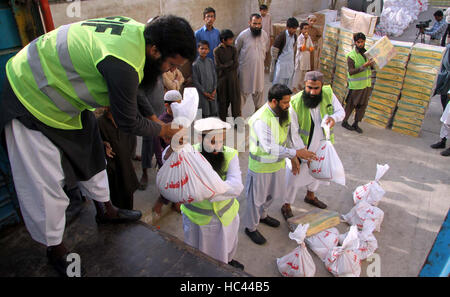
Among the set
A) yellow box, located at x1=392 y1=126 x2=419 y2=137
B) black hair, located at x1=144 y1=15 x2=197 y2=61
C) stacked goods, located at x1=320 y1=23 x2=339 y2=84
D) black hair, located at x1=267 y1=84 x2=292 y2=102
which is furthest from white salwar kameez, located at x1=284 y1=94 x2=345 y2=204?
stacked goods, located at x1=320 y1=23 x2=339 y2=84

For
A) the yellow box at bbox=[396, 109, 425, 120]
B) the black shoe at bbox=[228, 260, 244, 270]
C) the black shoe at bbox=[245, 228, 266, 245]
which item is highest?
the yellow box at bbox=[396, 109, 425, 120]

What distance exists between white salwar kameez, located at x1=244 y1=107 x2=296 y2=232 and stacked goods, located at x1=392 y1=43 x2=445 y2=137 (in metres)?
3.61

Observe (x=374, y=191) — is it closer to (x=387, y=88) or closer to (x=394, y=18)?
(x=387, y=88)

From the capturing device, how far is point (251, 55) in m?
5.68

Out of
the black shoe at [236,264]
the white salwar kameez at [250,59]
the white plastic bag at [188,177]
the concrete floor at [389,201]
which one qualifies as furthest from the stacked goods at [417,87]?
the white plastic bag at [188,177]

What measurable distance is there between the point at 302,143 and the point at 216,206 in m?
1.51

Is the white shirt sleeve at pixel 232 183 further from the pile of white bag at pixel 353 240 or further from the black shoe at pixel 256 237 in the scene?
the black shoe at pixel 256 237

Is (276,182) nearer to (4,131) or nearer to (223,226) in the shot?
(223,226)

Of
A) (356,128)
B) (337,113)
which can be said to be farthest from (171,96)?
(356,128)

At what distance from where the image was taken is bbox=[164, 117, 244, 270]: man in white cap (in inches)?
98.3

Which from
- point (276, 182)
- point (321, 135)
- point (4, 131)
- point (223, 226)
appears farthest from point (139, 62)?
point (321, 135)

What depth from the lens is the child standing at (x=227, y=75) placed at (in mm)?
5125

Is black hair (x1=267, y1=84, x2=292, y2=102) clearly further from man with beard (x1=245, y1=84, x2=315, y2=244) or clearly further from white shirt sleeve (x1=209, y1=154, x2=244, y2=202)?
white shirt sleeve (x1=209, y1=154, x2=244, y2=202)

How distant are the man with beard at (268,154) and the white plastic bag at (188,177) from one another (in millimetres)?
1030
